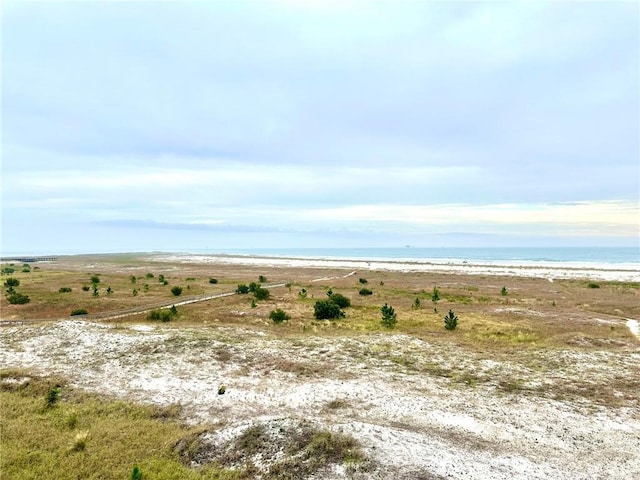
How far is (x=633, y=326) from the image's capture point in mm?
33156

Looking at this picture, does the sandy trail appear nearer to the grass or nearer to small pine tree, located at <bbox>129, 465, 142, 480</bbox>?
the grass

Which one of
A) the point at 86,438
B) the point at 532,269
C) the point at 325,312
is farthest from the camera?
the point at 532,269

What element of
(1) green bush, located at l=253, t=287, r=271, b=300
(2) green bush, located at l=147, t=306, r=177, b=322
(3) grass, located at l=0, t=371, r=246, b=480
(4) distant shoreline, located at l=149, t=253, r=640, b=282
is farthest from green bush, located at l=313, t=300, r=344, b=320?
(4) distant shoreline, located at l=149, t=253, r=640, b=282

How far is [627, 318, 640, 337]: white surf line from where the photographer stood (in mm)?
30509

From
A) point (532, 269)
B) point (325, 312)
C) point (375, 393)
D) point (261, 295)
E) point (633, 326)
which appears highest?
point (532, 269)

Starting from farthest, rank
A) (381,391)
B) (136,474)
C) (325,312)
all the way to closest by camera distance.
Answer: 1. (325,312)
2. (381,391)
3. (136,474)

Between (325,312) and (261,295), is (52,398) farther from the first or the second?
(261,295)

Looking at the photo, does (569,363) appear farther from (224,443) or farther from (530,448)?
(224,443)

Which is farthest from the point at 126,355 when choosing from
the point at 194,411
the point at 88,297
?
the point at 88,297

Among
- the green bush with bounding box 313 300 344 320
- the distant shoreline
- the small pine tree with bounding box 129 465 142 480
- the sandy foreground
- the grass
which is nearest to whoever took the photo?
the small pine tree with bounding box 129 465 142 480

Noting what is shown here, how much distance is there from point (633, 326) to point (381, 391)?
28721mm

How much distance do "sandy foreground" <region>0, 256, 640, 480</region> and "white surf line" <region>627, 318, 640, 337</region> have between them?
20.1 feet

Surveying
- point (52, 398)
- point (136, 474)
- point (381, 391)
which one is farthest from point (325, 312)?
point (136, 474)

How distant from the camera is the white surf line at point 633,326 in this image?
30509mm
